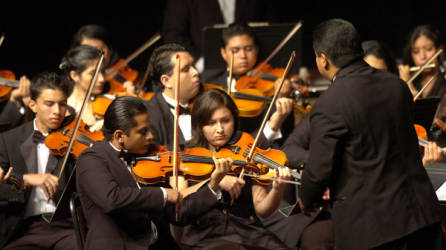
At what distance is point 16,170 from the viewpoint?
8.48 ft

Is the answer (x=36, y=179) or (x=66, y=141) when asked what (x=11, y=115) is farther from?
(x=36, y=179)

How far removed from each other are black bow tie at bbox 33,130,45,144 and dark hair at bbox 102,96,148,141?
54cm

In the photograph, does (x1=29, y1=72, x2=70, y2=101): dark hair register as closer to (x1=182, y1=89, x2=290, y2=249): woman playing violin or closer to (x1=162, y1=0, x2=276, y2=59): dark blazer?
(x1=182, y1=89, x2=290, y2=249): woman playing violin

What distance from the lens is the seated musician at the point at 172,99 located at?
106 inches

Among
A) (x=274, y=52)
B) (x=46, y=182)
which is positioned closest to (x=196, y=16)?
(x=274, y=52)

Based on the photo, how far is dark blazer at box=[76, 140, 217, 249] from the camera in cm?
203

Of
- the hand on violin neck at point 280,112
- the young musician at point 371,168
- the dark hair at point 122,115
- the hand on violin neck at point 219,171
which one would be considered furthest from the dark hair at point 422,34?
the dark hair at point 122,115

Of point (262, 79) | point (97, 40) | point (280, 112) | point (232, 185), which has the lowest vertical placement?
point (232, 185)

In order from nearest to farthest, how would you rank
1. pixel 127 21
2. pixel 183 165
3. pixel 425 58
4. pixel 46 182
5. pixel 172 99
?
pixel 183 165 < pixel 46 182 < pixel 172 99 < pixel 425 58 < pixel 127 21

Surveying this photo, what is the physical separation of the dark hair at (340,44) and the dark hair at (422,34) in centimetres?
175

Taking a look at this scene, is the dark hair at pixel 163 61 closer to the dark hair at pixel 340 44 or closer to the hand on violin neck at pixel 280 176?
the hand on violin neck at pixel 280 176

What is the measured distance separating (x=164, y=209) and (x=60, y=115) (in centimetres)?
84

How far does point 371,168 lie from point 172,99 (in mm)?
1266

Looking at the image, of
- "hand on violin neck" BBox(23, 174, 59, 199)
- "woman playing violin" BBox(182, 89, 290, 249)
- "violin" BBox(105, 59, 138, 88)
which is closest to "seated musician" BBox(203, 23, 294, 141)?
"violin" BBox(105, 59, 138, 88)
